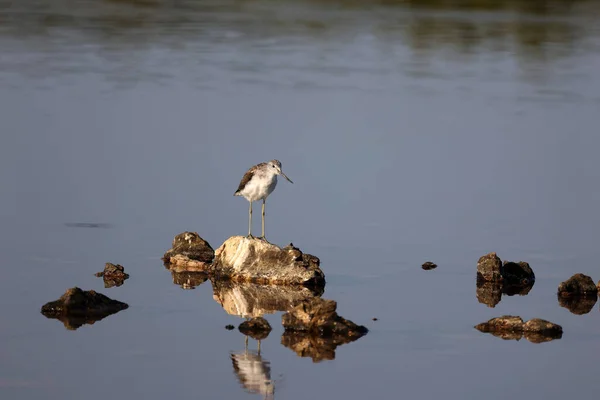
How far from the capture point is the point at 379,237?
25.9 metres

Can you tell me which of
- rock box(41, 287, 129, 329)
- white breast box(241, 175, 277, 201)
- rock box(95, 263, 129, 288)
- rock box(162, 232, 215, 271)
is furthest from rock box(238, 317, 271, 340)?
white breast box(241, 175, 277, 201)

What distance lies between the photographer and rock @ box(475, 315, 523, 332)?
66.3ft

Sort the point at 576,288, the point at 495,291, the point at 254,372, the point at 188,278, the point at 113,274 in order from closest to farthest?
the point at 254,372 → the point at 576,288 → the point at 495,291 → the point at 113,274 → the point at 188,278

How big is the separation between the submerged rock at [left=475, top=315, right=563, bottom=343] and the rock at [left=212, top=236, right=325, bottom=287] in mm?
3431

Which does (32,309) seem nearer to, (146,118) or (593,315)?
(593,315)

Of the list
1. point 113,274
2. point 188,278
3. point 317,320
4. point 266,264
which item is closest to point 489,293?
point 266,264

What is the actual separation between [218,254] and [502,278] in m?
4.70

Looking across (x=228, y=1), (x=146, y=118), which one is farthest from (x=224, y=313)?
(x=228, y=1)

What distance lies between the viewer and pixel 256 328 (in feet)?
65.3

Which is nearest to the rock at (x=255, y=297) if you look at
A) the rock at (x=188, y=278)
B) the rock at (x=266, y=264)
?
the rock at (x=266, y=264)

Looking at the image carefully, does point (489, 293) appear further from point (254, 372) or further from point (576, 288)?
point (254, 372)

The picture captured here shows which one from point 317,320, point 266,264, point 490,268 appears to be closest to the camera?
point 317,320

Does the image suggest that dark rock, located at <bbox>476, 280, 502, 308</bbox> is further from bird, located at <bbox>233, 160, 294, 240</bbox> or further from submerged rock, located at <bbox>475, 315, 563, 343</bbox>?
bird, located at <bbox>233, 160, 294, 240</bbox>

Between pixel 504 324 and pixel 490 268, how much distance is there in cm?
279
